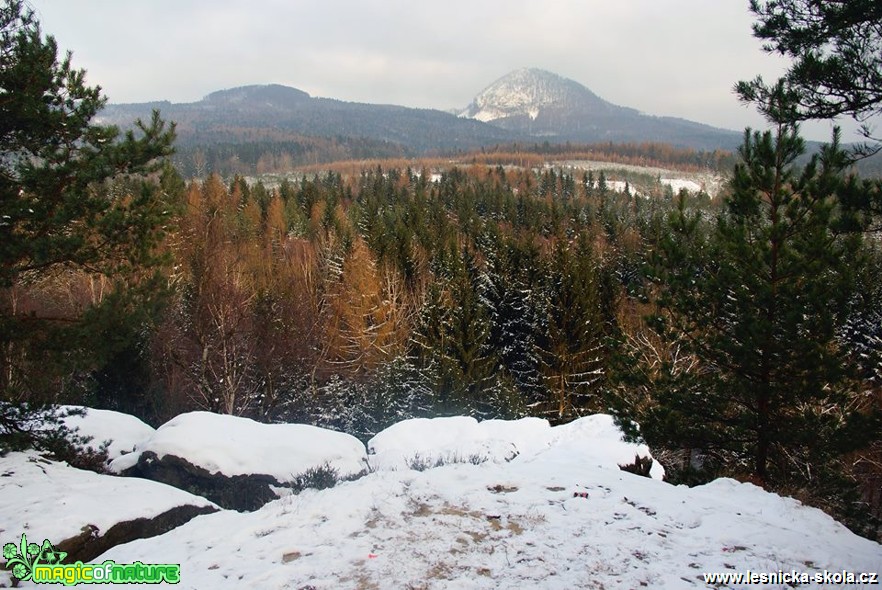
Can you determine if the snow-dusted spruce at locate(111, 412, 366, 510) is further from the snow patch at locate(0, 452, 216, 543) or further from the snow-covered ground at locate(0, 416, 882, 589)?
the snow-covered ground at locate(0, 416, 882, 589)

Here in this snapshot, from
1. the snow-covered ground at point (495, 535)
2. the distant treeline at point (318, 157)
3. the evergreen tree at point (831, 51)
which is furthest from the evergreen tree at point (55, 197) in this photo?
the distant treeline at point (318, 157)

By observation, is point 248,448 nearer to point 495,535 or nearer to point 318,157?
point 495,535

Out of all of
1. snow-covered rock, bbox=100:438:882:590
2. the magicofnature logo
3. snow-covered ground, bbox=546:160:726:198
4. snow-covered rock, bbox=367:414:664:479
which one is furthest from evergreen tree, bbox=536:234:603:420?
snow-covered ground, bbox=546:160:726:198

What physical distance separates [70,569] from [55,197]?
488 cm

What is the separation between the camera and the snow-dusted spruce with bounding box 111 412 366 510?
8758mm

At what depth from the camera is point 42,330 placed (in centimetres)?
704

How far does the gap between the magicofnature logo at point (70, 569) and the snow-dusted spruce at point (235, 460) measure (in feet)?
11.2

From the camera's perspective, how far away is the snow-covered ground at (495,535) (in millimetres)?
4535

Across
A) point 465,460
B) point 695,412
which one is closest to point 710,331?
point 695,412

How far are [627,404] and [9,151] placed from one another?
1004 centimetres

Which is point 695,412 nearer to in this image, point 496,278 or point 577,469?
point 577,469

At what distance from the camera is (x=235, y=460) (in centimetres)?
918

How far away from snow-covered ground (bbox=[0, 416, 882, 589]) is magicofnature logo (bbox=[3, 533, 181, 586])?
0.17 meters

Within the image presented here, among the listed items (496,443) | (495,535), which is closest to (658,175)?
(496,443)
